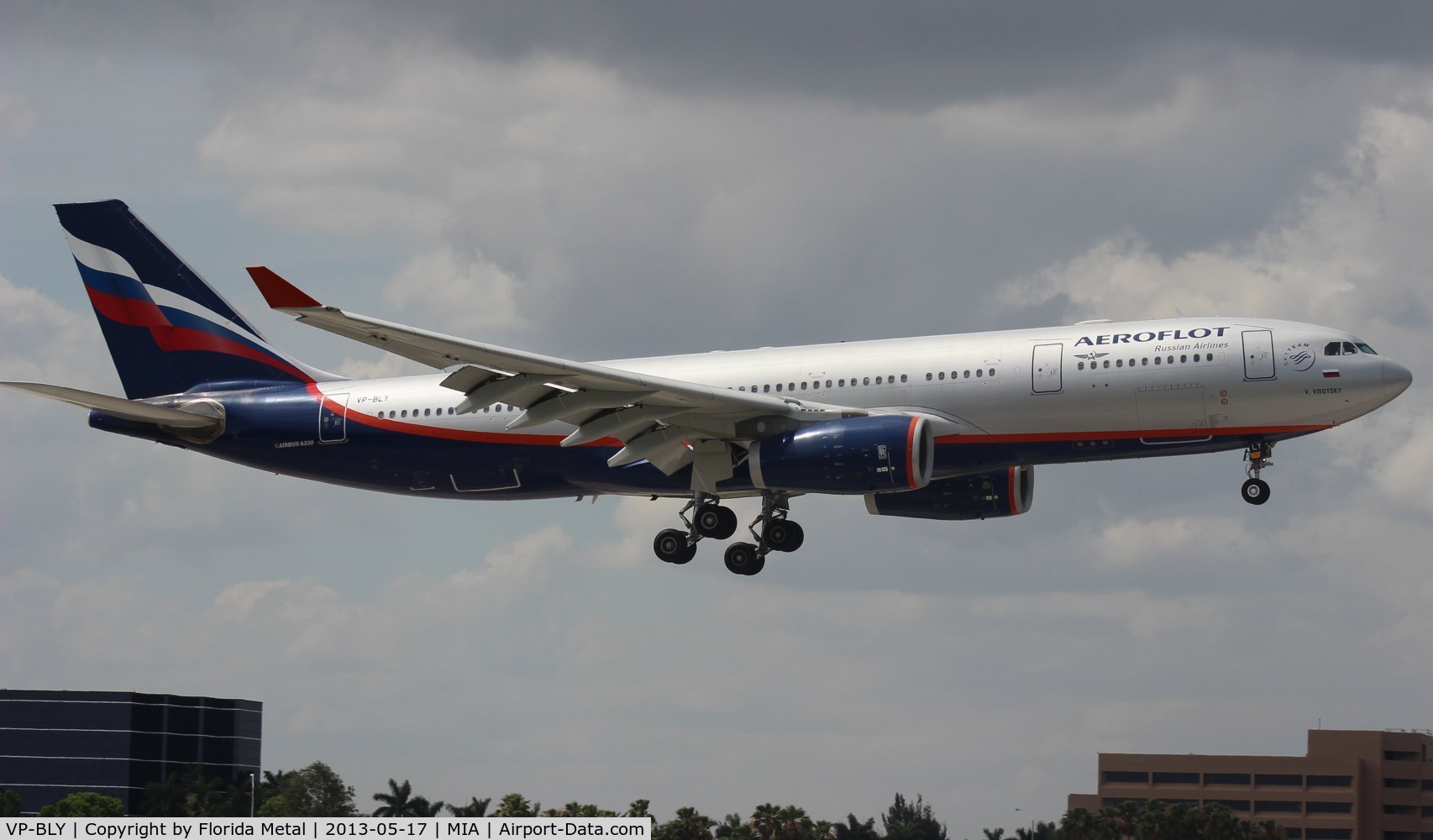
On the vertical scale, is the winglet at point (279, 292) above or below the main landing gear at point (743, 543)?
above

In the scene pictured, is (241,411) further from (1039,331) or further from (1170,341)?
(1170,341)

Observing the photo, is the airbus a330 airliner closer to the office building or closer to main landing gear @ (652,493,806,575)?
main landing gear @ (652,493,806,575)

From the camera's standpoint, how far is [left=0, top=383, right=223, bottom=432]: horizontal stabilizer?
157ft

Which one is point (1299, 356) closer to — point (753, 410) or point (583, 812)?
point (753, 410)

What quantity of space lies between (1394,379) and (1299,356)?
7.91ft

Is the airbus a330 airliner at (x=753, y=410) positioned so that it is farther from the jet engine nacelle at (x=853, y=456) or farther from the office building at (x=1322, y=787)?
the office building at (x=1322, y=787)

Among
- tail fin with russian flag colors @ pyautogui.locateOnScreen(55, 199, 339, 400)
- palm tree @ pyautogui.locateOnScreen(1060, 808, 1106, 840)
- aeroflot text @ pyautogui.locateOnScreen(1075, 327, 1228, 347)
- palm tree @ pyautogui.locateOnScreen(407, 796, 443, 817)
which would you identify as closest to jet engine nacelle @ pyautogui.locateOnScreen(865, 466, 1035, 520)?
aeroflot text @ pyautogui.locateOnScreen(1075, 327, 1228, 347)

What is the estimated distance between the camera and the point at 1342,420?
146ft

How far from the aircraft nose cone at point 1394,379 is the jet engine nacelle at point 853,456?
36.9 feet

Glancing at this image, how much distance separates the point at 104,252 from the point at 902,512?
26.5m

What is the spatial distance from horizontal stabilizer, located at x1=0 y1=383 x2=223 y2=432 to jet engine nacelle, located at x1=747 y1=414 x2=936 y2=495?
17.8 metres

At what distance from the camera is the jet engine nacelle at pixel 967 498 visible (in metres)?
51.8

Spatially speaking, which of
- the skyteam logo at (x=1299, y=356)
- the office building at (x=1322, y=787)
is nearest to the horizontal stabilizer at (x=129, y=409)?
the skyteam logo at (x=1299, y=356)

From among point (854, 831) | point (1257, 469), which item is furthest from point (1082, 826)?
point (1257, 469)
